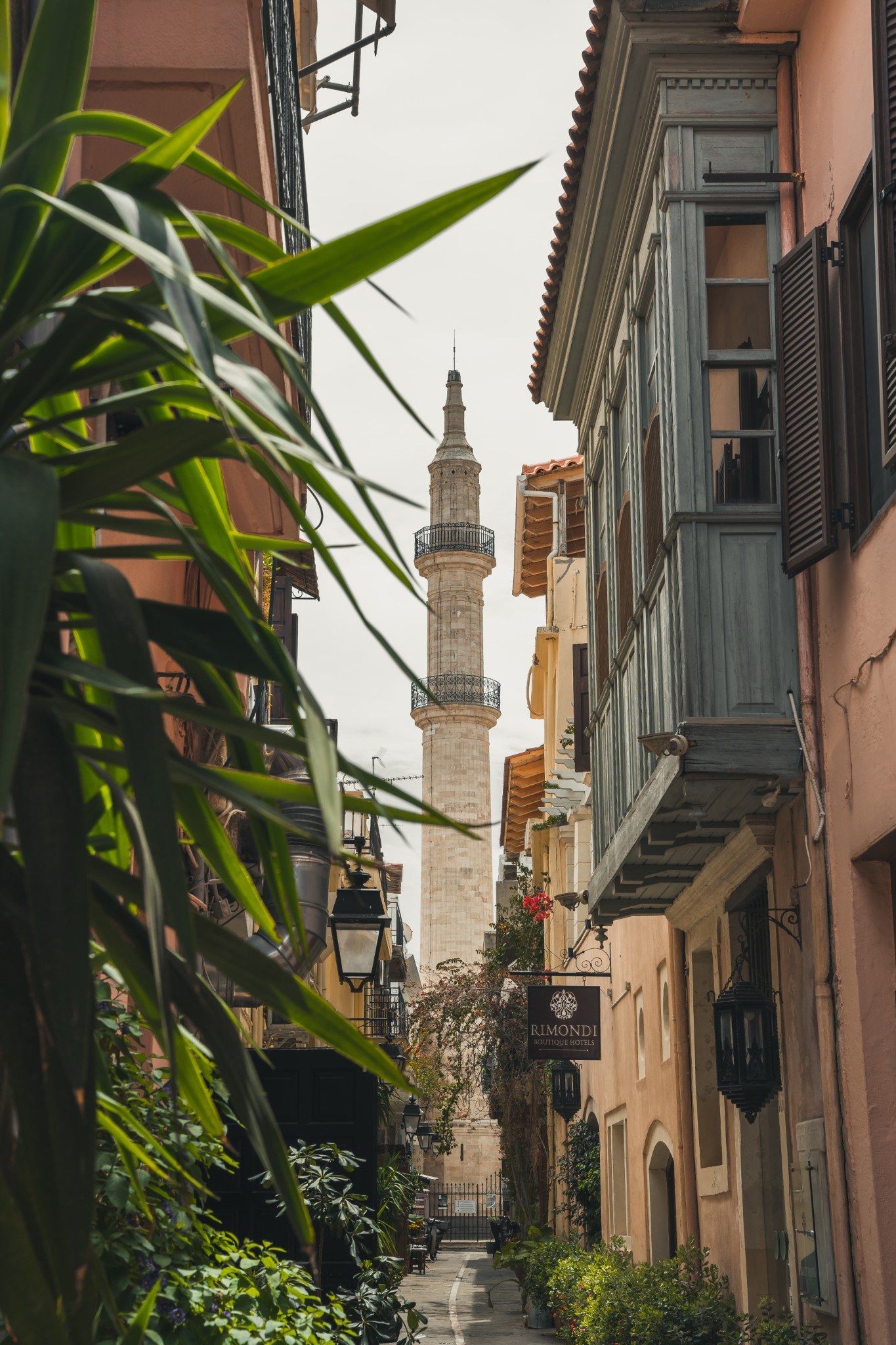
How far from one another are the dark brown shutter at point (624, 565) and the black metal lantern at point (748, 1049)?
2.50 m

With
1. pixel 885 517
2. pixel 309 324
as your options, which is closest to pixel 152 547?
pixel 885 517

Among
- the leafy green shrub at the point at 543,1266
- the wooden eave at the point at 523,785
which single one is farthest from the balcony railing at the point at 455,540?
the leafy green shrub at the point at 543,1266

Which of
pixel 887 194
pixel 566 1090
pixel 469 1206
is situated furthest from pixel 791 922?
pixel 469 1206

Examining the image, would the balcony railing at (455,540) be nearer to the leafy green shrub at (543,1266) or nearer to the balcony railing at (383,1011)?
the balcony railing at (383,1011)

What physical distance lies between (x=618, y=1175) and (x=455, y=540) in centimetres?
4300

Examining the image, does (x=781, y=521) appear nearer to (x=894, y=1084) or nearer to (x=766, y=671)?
(x=766, y=671)

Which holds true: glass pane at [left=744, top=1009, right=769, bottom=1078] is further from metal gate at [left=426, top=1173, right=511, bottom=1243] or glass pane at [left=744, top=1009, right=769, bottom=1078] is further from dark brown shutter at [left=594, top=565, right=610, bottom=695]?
metal gate at [left=426, top=1173, right=511, bottom=1243]

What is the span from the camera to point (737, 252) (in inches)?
398

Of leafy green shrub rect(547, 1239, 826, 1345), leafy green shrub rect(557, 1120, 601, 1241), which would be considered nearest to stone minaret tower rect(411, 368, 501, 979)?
leafy green shrub rect(557, 1120, 601, 1241)

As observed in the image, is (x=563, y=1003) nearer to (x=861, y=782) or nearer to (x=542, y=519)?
(x=861, y=782)

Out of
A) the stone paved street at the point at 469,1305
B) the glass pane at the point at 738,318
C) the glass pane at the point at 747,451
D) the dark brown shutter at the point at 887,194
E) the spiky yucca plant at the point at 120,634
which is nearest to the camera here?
the spiky yucca plant at the point at 120,634

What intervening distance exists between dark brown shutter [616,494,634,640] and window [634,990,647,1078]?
558 cm

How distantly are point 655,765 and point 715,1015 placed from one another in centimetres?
168

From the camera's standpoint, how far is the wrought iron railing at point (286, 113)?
721cm
